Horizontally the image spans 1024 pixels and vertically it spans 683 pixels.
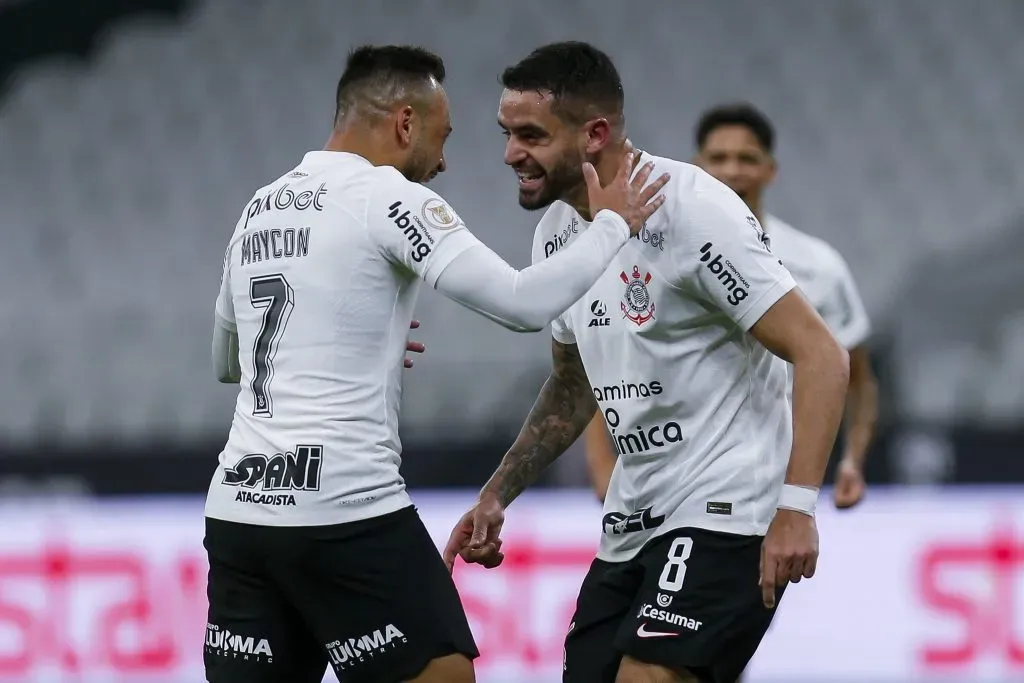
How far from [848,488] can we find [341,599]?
2.90m

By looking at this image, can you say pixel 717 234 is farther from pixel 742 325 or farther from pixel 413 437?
pixel 413 437

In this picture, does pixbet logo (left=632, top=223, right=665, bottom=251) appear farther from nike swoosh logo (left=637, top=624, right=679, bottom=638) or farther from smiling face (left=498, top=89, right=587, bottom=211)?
nike swoosh logo (left=637, top=624, right=679, bottom=638)

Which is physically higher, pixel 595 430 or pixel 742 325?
pixel 742 325

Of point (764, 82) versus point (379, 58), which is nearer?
point (379, 58)

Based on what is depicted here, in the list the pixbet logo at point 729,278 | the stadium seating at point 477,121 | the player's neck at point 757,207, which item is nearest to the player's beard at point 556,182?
the pixbet logo at point 729,278

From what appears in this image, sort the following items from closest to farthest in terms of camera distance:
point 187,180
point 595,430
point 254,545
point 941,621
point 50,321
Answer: point 254,545 < point 595,430 < point 941,621 < point 50,321 < point 187,180

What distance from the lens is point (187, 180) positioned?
11.1m

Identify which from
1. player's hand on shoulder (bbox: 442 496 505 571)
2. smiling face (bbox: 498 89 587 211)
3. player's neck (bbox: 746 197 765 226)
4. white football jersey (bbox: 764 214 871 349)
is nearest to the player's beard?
smiling face (bbox: 498 89 587 211)

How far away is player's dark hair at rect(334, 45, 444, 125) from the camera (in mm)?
3721

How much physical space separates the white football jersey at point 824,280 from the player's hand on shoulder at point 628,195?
2.25 metres

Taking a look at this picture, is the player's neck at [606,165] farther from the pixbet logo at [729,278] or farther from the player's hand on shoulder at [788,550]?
the player's hand on shoulder at [788,550]

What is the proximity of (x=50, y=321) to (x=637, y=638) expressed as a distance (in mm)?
7453

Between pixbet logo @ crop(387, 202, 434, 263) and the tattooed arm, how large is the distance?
32.3 inches

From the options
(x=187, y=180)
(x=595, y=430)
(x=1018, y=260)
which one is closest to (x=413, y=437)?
(x=595, y=430)
